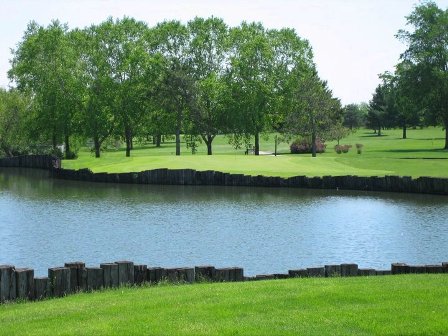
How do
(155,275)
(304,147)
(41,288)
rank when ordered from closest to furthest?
(41,288), (155,275), (304,147)

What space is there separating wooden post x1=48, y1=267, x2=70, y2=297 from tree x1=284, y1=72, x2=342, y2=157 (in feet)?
224

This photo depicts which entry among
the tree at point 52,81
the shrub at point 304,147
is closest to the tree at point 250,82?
the shrub at point 304,147

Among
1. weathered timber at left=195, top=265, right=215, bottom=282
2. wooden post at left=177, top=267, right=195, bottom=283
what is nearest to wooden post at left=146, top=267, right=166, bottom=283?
wooden post at left=177, top=267, right=195, bottom=283

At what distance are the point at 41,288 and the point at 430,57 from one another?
88.6 meters

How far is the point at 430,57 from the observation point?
9931 cm

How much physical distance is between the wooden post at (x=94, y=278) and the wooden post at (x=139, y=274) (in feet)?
3.20

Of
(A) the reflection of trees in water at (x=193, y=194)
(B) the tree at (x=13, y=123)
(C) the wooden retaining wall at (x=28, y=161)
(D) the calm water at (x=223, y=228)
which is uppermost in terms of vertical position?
(B) the tree at (x=13, y=123)

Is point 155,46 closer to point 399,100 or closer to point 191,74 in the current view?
point 191,74

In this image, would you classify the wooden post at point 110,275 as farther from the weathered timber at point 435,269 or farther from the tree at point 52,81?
the tree at point 52,81

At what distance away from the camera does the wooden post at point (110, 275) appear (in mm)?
19188

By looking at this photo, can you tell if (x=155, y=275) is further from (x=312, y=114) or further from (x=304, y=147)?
(x=304, y=147)

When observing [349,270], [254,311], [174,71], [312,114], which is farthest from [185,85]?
[254,311]

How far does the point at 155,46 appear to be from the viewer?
3590 inches

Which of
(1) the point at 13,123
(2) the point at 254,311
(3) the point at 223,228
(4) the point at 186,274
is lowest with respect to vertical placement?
(3) the point at 223,228
